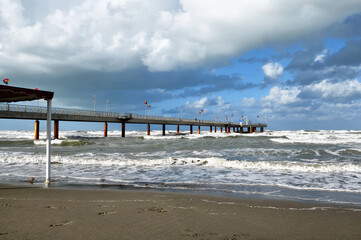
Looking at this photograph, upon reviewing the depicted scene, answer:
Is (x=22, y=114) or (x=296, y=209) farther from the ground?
(x=22, y=114)

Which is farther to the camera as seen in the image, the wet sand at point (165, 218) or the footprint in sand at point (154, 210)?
the footprint in sand at point (154, 210)

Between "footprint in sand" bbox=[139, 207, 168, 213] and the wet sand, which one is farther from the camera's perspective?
"footprint in sand" bbox=[139, 207, 168, 213]

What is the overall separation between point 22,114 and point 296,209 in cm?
A: 3835

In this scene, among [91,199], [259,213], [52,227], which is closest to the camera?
[52,227]

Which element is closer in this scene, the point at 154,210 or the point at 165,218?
the point at 165,218

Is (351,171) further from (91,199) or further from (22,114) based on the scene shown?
(22,114)

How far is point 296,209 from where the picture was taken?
15.9ft

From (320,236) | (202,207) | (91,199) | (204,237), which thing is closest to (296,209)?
(320,236)

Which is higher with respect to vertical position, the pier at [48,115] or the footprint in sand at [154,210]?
the pier at [48,115]

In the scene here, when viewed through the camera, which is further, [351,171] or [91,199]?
[351,171]

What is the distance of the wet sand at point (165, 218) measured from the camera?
332 centimetres

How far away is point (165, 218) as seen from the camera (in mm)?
4012

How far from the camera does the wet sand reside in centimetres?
332

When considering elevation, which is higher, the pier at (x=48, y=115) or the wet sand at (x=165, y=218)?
the pier at (x=48, y=115)
